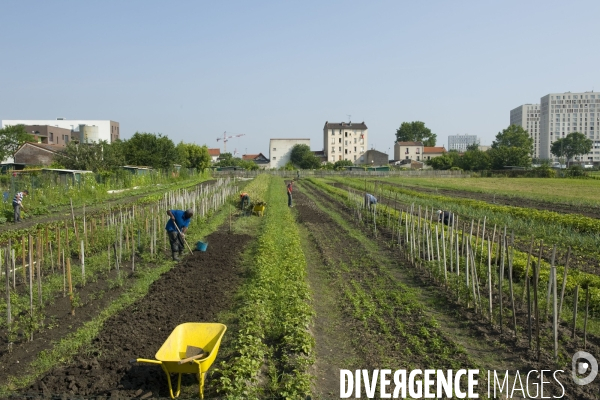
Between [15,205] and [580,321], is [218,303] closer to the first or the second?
[580,321]

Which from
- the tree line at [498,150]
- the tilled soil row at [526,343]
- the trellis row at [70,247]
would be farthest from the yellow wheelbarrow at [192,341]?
the tree line at [498,150]

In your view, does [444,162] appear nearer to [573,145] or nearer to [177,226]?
[573,145]

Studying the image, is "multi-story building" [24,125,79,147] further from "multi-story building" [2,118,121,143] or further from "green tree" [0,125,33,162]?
"green tree" [0,125,33,162]

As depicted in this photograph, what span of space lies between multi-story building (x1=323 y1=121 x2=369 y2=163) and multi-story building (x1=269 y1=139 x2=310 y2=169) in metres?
A: 6.09

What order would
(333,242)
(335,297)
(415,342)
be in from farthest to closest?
(333,242) < (335,297) < (415,342)

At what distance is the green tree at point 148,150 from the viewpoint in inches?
2035

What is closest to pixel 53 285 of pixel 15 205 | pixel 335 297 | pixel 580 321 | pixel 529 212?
pixel 335 297

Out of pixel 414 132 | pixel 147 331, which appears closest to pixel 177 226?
pixel 147 331

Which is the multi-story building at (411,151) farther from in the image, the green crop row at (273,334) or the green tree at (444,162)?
the green crop row at (273,334)

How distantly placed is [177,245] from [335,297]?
17.2ft

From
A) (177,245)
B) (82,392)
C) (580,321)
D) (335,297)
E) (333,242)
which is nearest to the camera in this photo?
(82,392)

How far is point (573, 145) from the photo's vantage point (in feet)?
470

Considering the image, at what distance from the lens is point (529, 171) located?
73750mm

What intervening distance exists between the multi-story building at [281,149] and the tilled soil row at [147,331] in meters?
93.5
